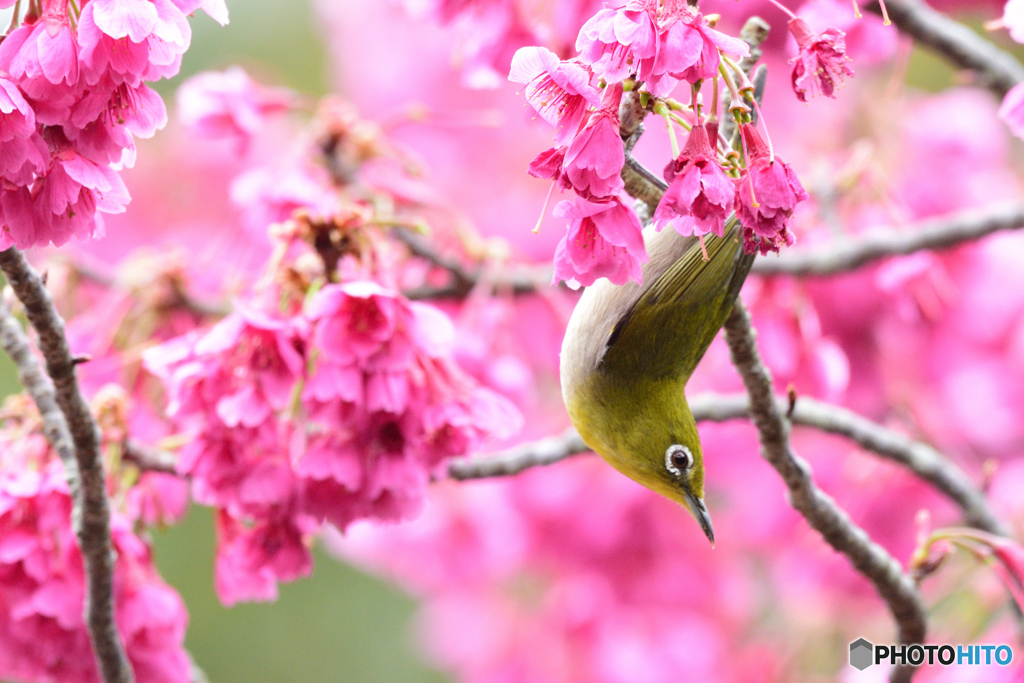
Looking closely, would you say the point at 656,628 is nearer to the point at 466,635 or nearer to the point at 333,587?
the point at 466,635

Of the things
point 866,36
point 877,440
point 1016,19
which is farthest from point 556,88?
point 866,36

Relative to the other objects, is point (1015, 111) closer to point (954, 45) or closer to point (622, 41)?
point (622, 41)

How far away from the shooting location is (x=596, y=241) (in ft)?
2.03

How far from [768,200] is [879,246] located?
842mm

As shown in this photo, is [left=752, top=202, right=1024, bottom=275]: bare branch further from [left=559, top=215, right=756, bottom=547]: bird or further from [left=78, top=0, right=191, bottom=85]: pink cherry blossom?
[left=78, top=0, right=191, bottom=85]: pink cherry blossom

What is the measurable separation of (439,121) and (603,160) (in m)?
0.90

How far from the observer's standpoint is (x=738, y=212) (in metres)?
0.58

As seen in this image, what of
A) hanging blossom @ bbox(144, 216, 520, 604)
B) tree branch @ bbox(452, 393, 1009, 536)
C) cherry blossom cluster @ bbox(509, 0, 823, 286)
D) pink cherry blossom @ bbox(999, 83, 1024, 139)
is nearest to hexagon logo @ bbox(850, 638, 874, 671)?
tree branch @ bbox(452, 393, 1009, 536)

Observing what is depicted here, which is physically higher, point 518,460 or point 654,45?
point 654,45

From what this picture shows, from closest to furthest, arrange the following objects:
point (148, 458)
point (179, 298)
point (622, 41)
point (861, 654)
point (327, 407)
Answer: point (622, 41), point (327, 407), point (148, 458), point (861, 654), point (179, 298)

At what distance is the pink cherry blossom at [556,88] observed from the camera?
1.92 feet

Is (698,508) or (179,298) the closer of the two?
(698,508)

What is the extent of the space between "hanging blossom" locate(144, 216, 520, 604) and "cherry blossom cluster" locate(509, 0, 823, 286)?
1.05ft

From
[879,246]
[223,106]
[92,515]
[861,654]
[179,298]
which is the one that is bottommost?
[861,654]
